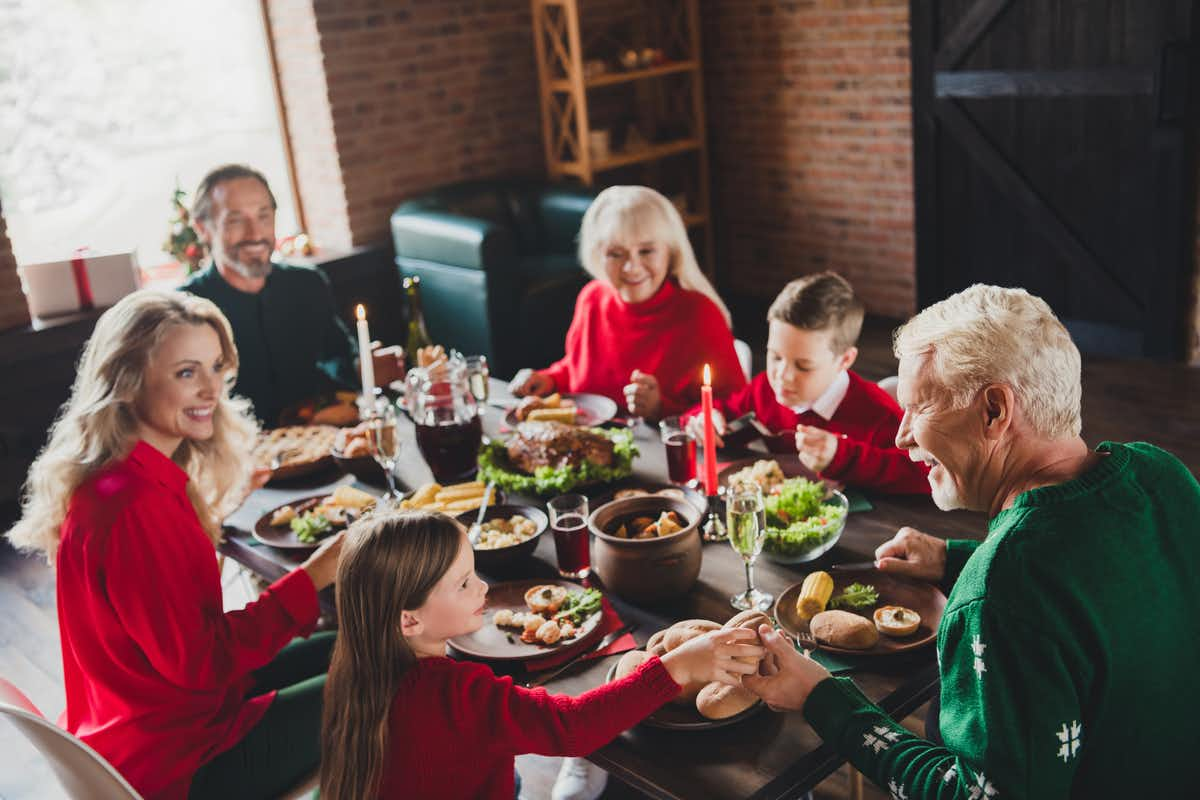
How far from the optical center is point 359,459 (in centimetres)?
261

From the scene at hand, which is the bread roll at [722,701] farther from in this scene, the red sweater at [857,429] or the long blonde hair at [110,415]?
the long blonde hair at [110,415]

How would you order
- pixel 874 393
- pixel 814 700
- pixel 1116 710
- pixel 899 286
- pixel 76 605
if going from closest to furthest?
1. pixel 1116 710
2. pixel 814 700
3. pixel 76 605
4. pixel 874 393
5. pixel 899 286

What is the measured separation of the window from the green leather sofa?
3.13 ft

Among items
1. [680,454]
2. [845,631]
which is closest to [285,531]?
[680,454]

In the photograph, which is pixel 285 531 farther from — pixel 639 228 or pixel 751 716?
pixel 639 228

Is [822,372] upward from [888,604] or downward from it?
upward

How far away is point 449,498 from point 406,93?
13.0 ft

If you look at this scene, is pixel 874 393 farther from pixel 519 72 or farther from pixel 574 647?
pixel 519 72

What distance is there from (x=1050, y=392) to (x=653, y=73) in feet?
16.6

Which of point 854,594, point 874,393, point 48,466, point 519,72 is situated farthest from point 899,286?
point 48,466

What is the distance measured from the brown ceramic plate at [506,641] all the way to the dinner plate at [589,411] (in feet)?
2.97

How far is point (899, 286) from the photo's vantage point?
6.08m

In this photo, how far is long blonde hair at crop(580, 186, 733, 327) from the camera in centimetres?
319

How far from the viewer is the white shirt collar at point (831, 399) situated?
251 cm
